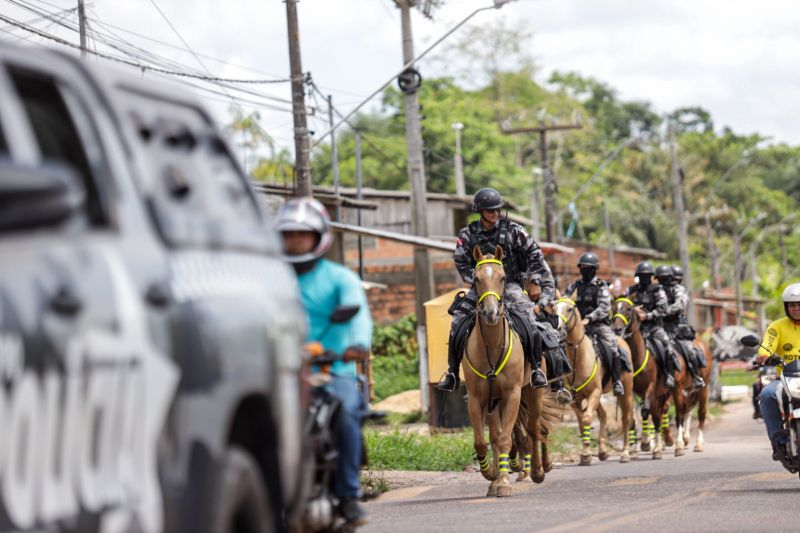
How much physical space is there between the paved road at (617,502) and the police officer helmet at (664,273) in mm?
6779

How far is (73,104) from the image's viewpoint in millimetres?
5887

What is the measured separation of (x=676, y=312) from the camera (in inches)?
1093

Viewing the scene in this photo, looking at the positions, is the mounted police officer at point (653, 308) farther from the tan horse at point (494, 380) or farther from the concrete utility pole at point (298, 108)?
the tan horse at point (494, 380)

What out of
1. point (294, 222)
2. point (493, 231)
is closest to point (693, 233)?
point (493, 231)

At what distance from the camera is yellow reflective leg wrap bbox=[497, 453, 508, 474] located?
15.8 meters

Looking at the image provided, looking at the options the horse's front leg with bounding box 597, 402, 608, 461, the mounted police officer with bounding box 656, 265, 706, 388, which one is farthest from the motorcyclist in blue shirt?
the mounted police officer with bounding box 656, 265, 706, 388

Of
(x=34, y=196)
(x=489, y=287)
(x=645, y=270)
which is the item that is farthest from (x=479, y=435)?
(x=34, y=196)

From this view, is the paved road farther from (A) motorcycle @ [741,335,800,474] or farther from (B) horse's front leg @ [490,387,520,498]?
(B) horse's front leg @ [490,387,520,498]

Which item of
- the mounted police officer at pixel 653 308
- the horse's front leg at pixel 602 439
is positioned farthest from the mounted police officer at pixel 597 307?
the mounted police officer at pixel 653 308

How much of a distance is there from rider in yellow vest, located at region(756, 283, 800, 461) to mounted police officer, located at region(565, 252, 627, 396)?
8220 millimetres

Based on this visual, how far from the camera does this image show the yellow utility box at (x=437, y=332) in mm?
26891

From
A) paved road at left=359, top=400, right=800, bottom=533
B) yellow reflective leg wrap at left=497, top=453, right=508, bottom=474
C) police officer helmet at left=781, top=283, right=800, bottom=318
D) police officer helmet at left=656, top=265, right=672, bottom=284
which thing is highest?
police officer helmet at left=656, top=265, right=672, bottom=284

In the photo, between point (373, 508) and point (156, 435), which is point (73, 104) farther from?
point (373, 508)

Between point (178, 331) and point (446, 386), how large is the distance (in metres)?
11.1
